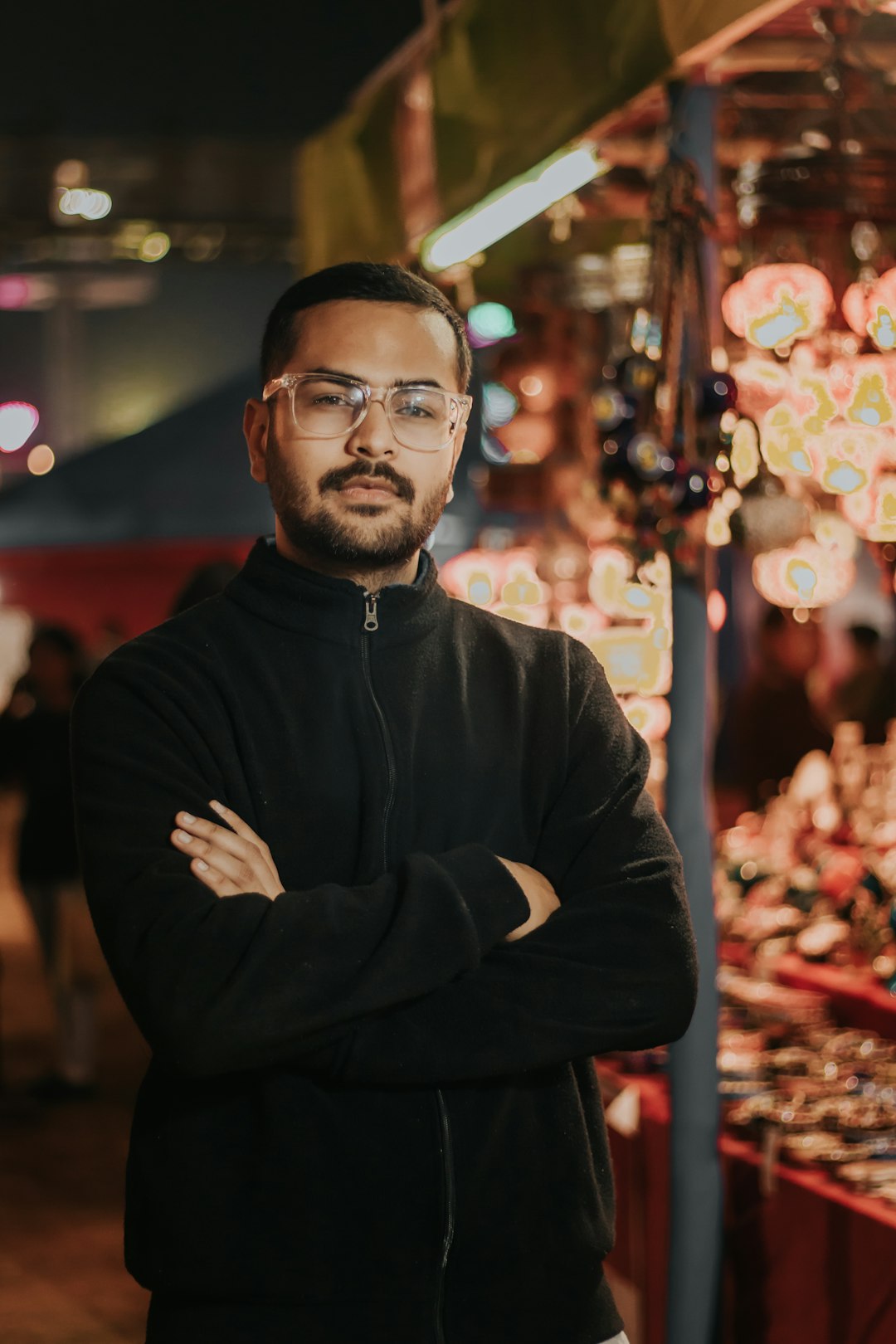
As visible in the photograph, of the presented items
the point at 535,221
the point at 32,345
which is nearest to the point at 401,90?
the point at 535,221

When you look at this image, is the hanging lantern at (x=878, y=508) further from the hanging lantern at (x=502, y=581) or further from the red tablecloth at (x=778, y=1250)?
the hanging lantern at (x=502, y=581)

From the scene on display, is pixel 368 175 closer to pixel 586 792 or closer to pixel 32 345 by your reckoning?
pixel 586 792

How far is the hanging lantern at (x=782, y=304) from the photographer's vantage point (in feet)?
12.8

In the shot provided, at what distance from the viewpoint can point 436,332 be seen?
191 cm

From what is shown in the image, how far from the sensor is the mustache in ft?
6.00

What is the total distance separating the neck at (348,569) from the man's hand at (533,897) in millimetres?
361

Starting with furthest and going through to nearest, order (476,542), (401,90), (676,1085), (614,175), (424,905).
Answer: (476,542), (614,175), (401,90), (676,1085), (424,905)

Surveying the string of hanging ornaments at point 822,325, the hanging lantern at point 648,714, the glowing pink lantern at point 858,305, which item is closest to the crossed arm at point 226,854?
the string of hanging ornaments at point 822,325

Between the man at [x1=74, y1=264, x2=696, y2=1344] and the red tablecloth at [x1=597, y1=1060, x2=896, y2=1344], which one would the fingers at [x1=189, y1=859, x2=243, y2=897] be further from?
the red tablecloth at [x1=597, y1=1060, x2=896, y2=1344]

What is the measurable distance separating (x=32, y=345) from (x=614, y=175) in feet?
58.2

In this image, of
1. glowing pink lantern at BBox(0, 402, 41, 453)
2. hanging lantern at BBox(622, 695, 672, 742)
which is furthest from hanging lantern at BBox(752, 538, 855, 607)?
glowing pink lantern at BBox(0, 402, 41, 453)

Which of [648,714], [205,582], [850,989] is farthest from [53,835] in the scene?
[850,989]

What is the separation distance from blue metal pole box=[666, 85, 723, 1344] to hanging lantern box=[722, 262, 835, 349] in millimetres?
807

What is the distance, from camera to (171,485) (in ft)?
42.5
